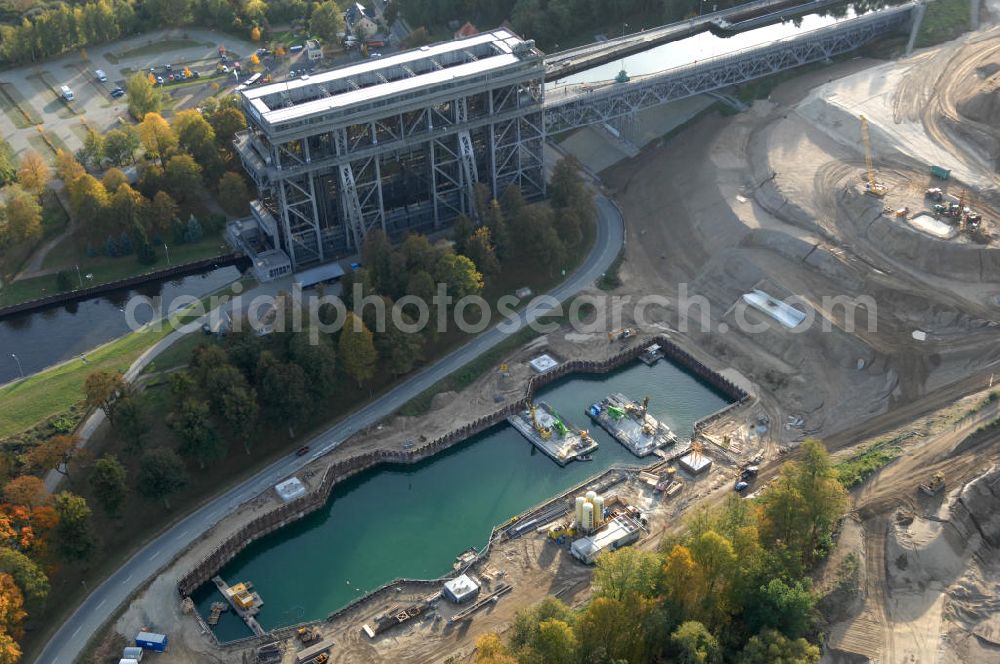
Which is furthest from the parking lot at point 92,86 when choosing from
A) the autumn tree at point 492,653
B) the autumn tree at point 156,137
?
the autumn tree at point 492,653

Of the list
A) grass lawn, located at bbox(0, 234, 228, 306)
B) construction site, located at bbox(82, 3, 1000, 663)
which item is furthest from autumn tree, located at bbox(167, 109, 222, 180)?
construction site, located at bbox(82, 3, 1000, 663)

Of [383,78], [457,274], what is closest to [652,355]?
[457,274]

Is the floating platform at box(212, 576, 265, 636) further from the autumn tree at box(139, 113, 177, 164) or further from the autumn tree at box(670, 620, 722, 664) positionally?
the autumn tree at box(139, 113, 177, 164)

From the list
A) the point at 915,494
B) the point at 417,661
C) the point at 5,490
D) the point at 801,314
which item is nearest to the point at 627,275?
the point at 801,314

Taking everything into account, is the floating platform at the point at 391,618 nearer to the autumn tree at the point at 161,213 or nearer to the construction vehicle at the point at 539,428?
the construction vehicle at the point at 539,428

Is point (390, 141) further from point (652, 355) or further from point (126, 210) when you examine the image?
point (652, 355)
